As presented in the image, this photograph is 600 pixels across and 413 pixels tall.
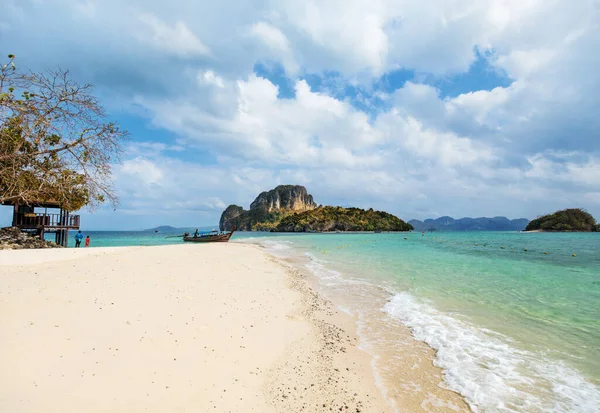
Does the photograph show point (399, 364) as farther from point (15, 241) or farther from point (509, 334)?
point (15, 241)

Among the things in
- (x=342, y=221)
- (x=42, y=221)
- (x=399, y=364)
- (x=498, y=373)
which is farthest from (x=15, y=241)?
(x=342, y=221)

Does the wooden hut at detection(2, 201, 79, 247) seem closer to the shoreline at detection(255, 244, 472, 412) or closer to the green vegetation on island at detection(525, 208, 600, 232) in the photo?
the shoreline at detection(255, 244, 472, 412)

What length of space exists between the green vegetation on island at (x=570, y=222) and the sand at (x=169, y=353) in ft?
628

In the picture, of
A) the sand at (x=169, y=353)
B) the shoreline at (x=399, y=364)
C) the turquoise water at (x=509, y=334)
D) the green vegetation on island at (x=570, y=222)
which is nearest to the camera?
the sand at (x=169, y=353)

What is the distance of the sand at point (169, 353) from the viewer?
12.6 ft

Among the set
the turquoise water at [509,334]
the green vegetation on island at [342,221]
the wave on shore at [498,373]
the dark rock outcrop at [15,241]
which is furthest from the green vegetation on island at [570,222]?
the dark rock outcrop at [15,241]

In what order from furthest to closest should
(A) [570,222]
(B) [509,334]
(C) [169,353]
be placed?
(A) [570,222] → (B) [509,334] → (C) [169,353]

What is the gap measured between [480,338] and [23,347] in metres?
9.41

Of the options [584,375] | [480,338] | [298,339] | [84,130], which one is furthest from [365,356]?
[84,130]

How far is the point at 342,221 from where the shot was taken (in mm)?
171375

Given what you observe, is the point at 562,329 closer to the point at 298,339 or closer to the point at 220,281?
the point at 298,339

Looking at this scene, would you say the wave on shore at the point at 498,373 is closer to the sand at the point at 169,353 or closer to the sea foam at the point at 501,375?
the sea foam at the point at 501,375

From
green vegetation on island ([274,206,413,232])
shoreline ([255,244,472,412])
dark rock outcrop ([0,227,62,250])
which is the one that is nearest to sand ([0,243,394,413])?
shoreline ([255,244,472,412])

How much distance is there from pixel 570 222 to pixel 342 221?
115712 millimetres
